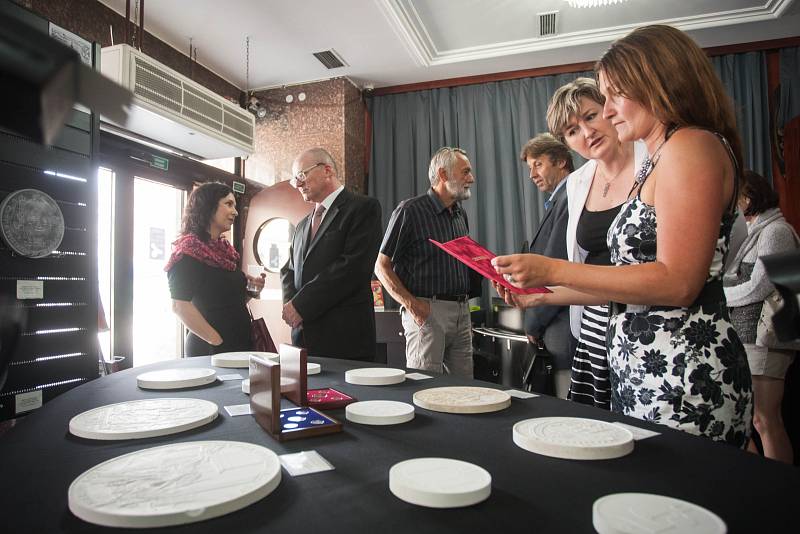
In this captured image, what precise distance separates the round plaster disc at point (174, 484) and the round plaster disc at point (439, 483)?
17 cm

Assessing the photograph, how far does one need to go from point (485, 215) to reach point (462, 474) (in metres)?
4.11

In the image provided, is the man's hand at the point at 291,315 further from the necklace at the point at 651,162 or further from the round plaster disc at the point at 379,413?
the necklace at the point at 651,162

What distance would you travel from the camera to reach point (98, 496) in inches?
23.6

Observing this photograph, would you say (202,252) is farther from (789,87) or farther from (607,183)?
(789,87)

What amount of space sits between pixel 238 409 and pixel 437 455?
489 millimetres

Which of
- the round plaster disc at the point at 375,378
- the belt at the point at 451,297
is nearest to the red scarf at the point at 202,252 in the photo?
the belt at the point at 451,297

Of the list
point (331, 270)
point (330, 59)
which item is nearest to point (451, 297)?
point (331, 270)

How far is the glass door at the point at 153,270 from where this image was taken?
3.50 m

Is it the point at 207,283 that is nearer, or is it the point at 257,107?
the point at 207,283

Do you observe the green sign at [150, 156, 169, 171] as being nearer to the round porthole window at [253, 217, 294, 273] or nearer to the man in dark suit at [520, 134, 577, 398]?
the round porthole window at [253, 217, 294, 273]

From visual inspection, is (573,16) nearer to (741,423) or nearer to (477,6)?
(477,6)

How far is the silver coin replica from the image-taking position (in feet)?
5.63

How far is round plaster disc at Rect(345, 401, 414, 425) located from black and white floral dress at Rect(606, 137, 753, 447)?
0.53m

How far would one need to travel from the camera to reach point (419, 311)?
2639mm
